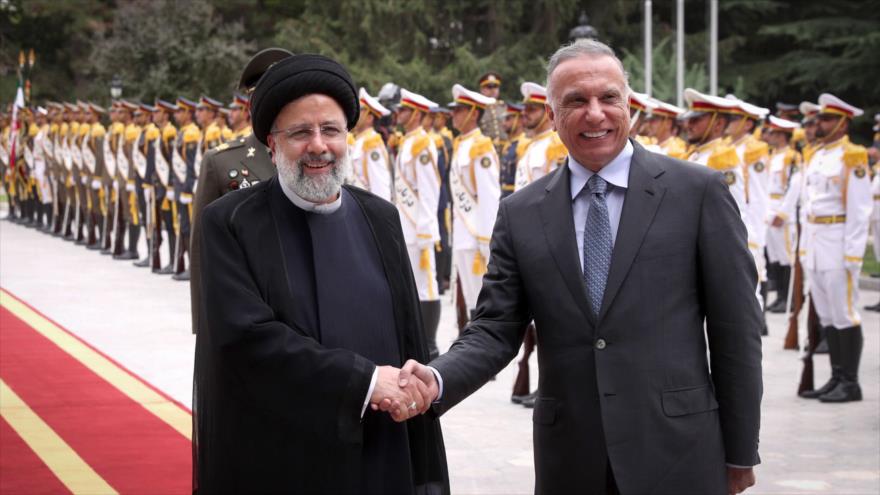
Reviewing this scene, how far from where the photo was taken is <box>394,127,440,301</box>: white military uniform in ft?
37.1

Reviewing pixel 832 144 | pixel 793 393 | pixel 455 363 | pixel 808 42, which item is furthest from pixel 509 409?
pixel 808 42

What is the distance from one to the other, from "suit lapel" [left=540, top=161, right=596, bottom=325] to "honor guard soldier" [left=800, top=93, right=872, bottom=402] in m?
6.24

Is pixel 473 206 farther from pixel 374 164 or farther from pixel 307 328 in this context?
pixel 307 328

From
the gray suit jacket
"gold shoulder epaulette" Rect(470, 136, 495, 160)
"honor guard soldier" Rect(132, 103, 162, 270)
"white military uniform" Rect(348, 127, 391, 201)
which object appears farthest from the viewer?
"honor guard soldier" Rect(132, 103, 162, 270)

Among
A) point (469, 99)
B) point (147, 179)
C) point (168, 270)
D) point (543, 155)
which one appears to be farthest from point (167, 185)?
point (543, 155)

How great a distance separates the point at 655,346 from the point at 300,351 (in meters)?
0.95

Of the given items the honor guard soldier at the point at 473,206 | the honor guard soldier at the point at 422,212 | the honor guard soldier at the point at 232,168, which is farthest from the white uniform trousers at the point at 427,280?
the honor guard soldier at the point at 232,168

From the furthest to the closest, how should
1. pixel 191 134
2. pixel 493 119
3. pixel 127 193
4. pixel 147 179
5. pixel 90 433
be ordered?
pixel 127 193 < pixel 147 179 < pixel 191 134 < pixel 493 119 < pixel 90 433

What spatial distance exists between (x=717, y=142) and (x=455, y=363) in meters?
6.89

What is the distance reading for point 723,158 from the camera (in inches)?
406

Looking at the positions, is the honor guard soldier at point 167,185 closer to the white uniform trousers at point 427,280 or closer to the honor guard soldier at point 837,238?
the white uniform trousers at point 427,280

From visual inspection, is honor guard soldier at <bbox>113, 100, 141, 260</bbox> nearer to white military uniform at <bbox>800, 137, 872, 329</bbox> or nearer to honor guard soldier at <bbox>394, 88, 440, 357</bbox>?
honor guard soldier at <bbox>394, 88, 440, 357</bbox>

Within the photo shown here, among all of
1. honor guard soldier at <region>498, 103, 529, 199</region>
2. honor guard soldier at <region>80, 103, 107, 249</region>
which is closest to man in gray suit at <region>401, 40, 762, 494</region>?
honor guard soldier at <region>498, 103, 529, 199</region>

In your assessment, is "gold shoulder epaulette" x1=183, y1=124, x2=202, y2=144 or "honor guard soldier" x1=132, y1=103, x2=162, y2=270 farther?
"honor guard soldier" x1=132, y1=103, x2=162, y2=270
